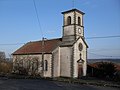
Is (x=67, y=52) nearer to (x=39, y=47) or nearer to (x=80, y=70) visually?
(x=80, y=70)

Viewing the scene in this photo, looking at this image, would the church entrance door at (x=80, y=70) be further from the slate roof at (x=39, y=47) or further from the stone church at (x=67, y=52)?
the slate roof at (x=39, y=47)

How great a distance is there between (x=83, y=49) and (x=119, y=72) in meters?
7.91

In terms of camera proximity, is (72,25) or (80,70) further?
(80,70)

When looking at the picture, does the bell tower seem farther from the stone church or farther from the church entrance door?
the church entrance door

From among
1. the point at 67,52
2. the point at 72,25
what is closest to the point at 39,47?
the point at 67,52

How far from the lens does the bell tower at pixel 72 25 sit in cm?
3891

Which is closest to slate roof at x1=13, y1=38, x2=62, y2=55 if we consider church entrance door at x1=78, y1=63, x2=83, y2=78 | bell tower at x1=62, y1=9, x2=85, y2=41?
bell tower at x1=62, y1=9, x2=85, y2=41

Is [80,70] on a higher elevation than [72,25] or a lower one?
lower

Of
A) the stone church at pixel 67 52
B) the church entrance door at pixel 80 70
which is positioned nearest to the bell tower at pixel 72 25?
the stone church at pixel 67 52

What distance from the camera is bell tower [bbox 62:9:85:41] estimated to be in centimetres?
3891

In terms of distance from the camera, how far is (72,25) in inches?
1544

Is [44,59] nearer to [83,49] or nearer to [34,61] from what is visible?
[34,61]

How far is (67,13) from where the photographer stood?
133ft

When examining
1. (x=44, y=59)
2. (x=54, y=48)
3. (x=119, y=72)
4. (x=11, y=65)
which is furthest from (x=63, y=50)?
(x=11, y=65)
